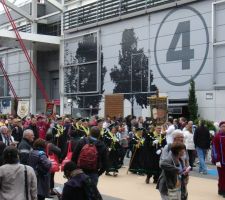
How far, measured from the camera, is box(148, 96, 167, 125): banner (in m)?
23.8

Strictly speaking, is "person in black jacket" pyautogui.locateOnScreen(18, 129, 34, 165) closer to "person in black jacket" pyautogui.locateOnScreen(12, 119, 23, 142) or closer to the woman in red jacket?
the woman in red jacket

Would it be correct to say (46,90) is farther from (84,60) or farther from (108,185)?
(108,185)

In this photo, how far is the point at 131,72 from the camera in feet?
105


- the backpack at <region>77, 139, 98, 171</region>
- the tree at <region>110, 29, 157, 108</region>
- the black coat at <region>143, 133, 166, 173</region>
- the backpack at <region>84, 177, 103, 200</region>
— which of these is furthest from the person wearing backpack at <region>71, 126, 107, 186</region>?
the tree at <region>110, 29, 157, 108</region>

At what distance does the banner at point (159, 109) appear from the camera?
78.1 ft

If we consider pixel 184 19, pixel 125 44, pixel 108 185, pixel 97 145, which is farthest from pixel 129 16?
pixel 97 145

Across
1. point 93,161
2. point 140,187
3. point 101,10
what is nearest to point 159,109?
point 140,187

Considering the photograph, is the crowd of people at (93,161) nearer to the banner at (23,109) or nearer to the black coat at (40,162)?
the black coat at (40,162)

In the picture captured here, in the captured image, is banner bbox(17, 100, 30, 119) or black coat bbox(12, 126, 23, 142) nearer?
black coat bbox(12, 126, 23, 142)

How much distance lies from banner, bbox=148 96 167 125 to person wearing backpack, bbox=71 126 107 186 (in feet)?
48.1

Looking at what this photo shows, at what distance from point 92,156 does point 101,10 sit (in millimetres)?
27780

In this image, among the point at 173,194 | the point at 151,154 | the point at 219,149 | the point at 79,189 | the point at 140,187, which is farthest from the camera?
the point at 151,154

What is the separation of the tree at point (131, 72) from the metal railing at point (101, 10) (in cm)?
155

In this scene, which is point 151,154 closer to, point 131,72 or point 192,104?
point 192,104
